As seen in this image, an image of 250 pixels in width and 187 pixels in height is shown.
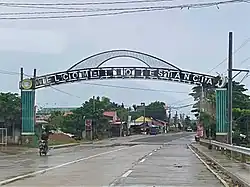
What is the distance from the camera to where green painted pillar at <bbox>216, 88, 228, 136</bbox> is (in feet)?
164

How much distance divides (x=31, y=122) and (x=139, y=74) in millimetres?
10566

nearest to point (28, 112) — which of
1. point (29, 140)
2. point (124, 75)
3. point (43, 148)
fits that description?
point (29, 140)

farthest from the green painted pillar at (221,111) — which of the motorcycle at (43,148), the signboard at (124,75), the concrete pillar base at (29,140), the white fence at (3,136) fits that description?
the white fence at (3,136)

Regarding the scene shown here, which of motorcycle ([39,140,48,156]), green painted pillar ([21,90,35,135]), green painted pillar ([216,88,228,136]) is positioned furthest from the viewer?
green painted pillar ([21,90,35,135])

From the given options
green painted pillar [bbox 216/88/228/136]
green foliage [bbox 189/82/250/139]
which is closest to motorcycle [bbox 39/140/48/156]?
green painted pillar [bbox 216/88/228/136]

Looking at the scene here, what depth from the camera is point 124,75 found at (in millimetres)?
53281

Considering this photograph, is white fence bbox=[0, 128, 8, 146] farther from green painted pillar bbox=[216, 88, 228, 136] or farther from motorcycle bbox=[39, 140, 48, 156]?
green painted pillar bbox=[216, 88, 228, 136]

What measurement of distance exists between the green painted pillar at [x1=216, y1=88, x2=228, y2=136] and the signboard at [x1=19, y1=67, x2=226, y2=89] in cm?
193

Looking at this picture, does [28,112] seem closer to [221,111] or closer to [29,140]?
[29,140]

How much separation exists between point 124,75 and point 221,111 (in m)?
9.41

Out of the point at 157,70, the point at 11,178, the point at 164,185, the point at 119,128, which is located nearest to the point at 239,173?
the point at 164,185

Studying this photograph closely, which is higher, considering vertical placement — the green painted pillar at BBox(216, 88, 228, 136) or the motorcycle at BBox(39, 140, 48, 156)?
the green painted pillar at BBox(216, 88, 228, 136)

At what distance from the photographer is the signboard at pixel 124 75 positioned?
52.8m

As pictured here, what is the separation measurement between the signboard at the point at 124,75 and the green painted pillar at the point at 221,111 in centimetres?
193
